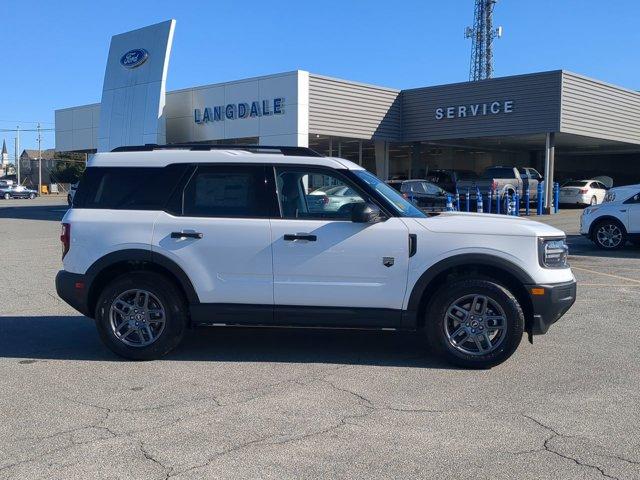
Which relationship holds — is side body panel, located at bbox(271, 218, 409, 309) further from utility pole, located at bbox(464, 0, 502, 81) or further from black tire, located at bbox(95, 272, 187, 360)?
utility pole, located at bbox(464, 0, 502, 81)

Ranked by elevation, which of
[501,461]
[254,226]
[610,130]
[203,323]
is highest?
[610,130]

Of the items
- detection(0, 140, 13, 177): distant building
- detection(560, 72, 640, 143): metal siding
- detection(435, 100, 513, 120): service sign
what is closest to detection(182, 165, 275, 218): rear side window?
detection(560, 72, 640, 143): metal siding

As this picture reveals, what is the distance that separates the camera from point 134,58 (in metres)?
30.6

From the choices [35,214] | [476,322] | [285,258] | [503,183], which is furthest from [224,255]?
[35,214]

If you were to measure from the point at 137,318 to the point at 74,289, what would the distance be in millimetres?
679

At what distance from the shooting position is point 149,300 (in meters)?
6.25

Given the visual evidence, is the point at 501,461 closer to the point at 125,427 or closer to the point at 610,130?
the point at 125,427

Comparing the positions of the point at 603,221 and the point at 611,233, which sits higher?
the point at 603,221

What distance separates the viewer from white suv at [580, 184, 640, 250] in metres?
15.0

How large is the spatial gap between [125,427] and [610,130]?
3085cm

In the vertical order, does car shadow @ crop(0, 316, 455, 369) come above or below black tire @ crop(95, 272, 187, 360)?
below

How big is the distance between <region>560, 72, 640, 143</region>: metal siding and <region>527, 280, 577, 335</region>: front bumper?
23.0 metres

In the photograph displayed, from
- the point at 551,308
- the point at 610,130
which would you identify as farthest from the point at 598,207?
the point at 610,130

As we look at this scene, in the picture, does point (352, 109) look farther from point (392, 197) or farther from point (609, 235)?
point (392, 197)
